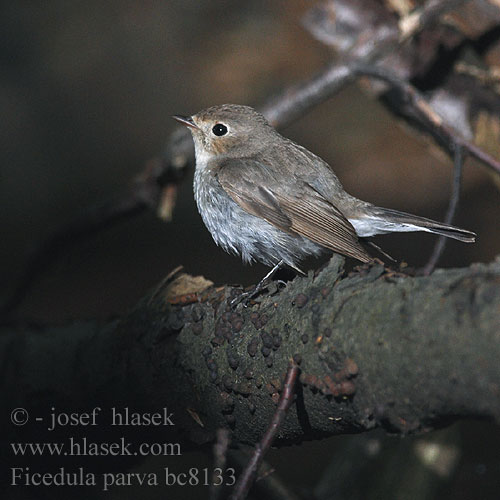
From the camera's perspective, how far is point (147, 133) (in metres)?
6.74

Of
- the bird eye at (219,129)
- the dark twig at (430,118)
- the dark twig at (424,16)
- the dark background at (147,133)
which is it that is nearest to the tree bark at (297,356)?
the dark twig at (430,118)

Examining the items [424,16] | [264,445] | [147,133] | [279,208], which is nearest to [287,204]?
[279,208]

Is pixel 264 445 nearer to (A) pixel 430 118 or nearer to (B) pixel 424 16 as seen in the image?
(A) pixel 430 118

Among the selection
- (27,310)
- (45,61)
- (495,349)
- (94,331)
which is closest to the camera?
(495,349)

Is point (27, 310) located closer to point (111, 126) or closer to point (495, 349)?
point (111, 126)

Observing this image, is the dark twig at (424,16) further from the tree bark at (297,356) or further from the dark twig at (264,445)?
the dark twig at (264,445)

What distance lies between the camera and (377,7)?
12.6 ft

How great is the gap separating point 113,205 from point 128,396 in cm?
178

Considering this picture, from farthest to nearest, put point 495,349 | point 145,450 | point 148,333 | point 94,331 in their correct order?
point 94,331, point 145,450, point 148,333, point 495,349

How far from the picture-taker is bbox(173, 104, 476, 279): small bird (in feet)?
10.4

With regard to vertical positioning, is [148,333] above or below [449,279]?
below

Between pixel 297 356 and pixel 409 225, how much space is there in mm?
1538

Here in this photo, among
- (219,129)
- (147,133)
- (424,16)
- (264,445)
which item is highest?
(424,16)

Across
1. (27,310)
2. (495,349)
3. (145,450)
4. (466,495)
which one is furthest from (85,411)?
(27,310)
